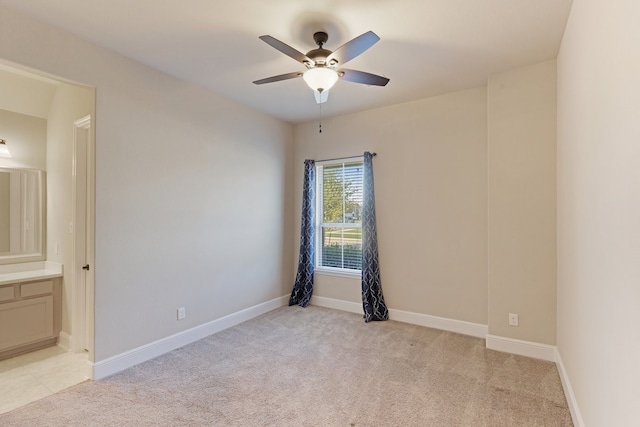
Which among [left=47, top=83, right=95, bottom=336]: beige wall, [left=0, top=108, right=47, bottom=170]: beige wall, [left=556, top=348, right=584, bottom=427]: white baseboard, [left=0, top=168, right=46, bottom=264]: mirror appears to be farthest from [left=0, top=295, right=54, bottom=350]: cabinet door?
[left=556, top=348, right=584, bottom=427]: white baseboard

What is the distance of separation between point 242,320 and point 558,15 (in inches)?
165

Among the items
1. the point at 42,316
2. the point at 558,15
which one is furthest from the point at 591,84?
the point at 42,316

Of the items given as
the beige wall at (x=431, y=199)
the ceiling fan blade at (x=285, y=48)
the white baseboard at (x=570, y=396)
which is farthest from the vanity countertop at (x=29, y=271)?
the white baseboard at (x=570, y=396)

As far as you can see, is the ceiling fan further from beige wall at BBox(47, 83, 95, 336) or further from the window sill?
the window sill

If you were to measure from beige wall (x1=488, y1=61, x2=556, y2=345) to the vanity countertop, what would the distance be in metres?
4.49

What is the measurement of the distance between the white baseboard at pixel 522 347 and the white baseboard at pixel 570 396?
13cm

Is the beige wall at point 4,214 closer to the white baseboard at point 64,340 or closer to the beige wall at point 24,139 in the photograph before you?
the beige wall at point 24,139

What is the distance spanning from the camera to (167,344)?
3.13 metres

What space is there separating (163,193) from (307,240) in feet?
6.99

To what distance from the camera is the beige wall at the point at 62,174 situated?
3215mm

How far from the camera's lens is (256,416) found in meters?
2.12

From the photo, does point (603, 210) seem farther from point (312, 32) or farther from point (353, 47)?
point (312, 32)

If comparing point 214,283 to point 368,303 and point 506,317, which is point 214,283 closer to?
point 368,303

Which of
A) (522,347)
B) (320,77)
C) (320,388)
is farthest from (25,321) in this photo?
(522,347)
